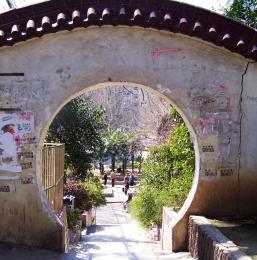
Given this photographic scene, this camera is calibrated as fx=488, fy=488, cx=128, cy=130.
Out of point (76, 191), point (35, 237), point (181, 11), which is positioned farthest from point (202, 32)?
point (76, 191)

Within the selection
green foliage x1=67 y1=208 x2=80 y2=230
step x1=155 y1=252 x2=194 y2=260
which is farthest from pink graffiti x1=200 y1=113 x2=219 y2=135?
green foliage x1=67 y1=208 x2=80 y2=230

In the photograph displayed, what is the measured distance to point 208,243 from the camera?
660cm

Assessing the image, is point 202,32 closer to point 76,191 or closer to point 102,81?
point 102,81

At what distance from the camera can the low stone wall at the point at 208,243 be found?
19.0 ft

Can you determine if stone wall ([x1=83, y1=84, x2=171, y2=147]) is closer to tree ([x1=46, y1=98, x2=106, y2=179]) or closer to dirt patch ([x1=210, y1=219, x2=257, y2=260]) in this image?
tree ([x1=46, y1=98, x2=106, y2=179])

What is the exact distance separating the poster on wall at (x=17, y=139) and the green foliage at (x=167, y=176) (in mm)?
4385

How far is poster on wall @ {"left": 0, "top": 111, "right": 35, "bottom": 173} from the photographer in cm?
772

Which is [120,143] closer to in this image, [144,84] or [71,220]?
[71,220]

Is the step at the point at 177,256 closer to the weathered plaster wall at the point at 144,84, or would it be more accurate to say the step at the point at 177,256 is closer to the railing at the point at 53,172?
the weathered plaster wall at the point at 144,84

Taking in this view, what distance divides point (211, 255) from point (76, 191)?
39.2 feet

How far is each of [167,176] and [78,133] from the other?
15.5 ft

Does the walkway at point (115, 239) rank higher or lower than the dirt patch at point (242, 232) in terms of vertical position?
lower

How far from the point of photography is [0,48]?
7719mm

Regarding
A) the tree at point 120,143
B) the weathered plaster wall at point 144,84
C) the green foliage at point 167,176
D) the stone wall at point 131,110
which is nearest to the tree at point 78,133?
the green foliage at point 167,176
